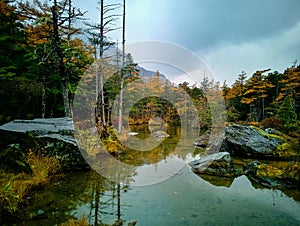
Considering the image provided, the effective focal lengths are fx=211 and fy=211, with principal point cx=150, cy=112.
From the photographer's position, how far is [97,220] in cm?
365

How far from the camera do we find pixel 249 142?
8.79 meters

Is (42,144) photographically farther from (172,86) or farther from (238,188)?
(172,86)

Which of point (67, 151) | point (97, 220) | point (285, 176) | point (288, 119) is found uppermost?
point (288, 119)

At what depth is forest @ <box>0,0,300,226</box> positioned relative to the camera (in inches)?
349

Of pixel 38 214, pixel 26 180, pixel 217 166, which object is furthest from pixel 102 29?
pixel 38 214

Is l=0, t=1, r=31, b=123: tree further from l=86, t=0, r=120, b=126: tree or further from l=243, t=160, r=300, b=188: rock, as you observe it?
l=243, t=160, r=300, b=188: rock

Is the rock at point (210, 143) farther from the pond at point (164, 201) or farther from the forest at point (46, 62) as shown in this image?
the forest at point (46, 62)

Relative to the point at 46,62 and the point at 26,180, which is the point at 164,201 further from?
the point at 46,62

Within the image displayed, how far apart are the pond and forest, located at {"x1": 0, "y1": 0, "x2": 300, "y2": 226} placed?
956 mm

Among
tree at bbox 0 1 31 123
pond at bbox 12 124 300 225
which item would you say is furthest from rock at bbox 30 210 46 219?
tree at bbox 0 1 31 123

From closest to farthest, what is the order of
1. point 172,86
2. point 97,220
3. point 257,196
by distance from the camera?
1. point 97,220
2. point 257,196
3. point 172,86

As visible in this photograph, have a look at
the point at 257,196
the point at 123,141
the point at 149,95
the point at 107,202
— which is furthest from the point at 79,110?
the point at 257,196

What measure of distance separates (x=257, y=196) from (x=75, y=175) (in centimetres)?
475

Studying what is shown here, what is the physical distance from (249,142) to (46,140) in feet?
25.0
